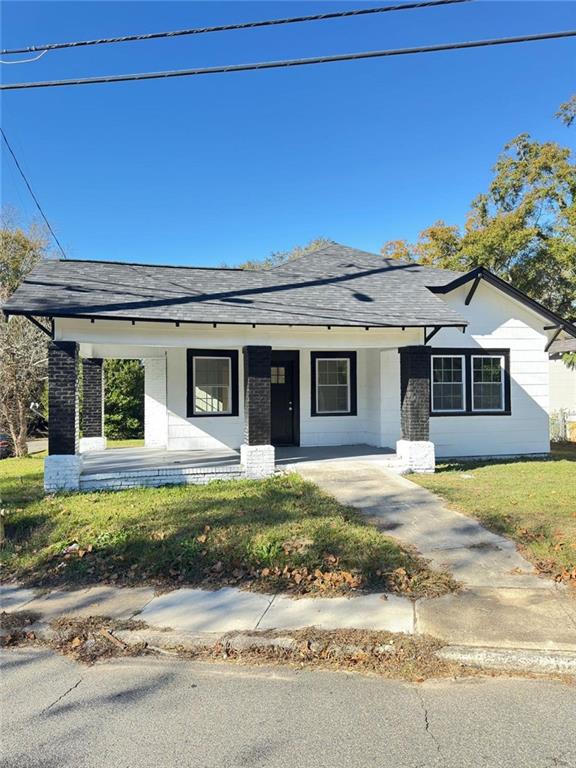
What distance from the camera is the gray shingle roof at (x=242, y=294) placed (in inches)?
394

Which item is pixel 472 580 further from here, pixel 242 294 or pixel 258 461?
pixel 242 294

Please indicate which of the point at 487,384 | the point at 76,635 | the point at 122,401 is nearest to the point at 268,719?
the point at 76,635

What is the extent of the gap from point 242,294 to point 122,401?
439 inches

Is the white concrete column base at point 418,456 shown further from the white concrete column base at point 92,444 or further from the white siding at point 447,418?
the white concrete column base at point 92,444

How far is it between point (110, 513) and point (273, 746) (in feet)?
17.9

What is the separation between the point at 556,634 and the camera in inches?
169

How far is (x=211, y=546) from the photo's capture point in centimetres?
634

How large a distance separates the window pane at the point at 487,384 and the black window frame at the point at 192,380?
604 centimetres

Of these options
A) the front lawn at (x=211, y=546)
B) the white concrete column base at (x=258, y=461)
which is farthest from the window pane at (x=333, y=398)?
the front lawn at (x=211, y=546)

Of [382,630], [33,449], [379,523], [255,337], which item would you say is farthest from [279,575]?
[33,449]

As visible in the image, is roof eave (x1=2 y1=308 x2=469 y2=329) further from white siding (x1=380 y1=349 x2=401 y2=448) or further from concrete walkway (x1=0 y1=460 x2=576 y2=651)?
concrete walkway (x1=0 y1=460 x2=576 y2=651)

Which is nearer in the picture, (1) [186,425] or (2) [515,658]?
(2) [515,658]

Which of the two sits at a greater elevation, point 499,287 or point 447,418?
point 499,287

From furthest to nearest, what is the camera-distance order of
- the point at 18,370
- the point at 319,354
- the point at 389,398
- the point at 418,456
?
the point at 18,370
the point at 319,354
the point at 389,398
the point at 418,456
